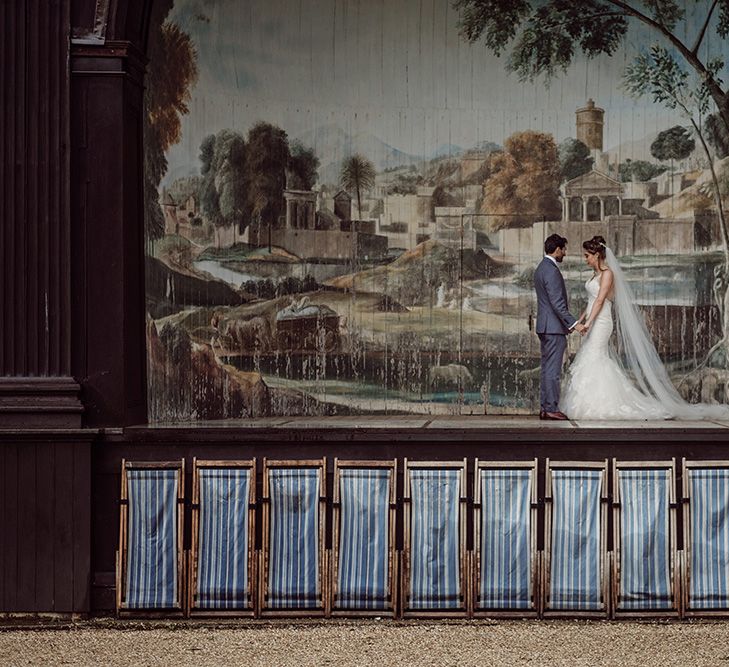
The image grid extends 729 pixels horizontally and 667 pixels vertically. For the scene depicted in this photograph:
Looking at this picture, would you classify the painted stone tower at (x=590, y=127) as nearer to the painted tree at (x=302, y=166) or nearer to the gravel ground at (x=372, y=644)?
the painted tree at (x=302, y=166)

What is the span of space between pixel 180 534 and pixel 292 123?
5.30 meters

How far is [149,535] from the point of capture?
1098 centimetres

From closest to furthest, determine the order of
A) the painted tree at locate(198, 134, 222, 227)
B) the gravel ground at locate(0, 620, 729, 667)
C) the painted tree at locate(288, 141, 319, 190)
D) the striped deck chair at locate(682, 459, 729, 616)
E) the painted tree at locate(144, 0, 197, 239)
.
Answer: the gravel ground at locate(0, 620, 729, 667)
the striped deck chair at locate(682, 459, 729, 616)
the painted tree at locate(144, 0, 197, 239)
the painted tree at locate(198, 134, 222, 227)
the painted tree at locate(288, 141, 319, 190)

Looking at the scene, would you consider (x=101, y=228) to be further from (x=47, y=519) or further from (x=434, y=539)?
(x=434, y=539)

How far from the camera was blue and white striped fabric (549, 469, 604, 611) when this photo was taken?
35.0 ft

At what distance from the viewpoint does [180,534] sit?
10.9 m

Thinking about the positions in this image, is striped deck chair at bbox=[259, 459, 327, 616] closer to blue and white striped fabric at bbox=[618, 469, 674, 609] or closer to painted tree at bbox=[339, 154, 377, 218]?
blue and white striped fabric at bbox=[618, 469, 674, 609]

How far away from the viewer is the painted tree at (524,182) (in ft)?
49.1

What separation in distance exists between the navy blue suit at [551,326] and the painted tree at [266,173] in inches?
115

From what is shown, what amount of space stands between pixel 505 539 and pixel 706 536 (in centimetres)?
142

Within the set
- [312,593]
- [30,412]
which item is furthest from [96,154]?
[312,593]

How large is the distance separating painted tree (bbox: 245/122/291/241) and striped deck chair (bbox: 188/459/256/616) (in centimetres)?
446

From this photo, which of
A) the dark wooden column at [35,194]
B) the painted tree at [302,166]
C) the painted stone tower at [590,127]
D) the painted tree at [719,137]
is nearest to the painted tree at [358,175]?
the painted tree at [302,166]

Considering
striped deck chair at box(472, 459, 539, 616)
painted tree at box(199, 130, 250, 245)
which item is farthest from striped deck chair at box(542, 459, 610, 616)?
painted tree at box(199, 130, 250, 245)
